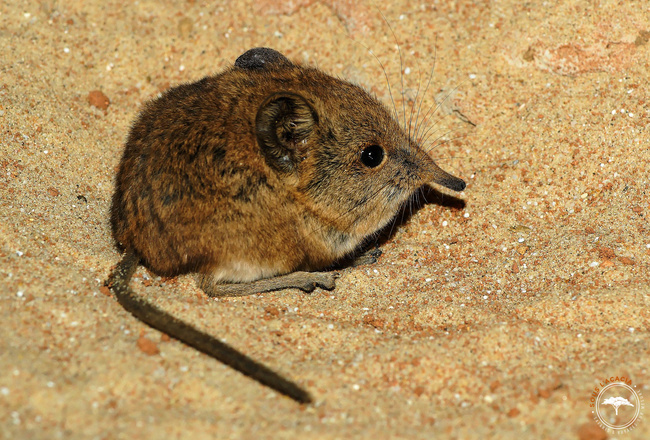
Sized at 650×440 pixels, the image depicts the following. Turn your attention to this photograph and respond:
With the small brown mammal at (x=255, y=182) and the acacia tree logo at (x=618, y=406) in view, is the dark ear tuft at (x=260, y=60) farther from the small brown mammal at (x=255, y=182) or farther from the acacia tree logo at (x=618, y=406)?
the acacia tree logo at (x=618, y=406)

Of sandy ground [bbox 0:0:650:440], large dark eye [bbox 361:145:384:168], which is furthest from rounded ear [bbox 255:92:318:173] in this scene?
sandy ground [bbox 0:0:650:440]

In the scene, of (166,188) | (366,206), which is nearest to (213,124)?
(166,188)

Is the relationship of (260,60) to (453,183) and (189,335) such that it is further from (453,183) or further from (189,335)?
(189,335)

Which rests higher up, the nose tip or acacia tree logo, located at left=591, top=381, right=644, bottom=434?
the nose tip

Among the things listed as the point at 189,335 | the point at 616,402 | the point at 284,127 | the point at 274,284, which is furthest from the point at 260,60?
the point at 616,402

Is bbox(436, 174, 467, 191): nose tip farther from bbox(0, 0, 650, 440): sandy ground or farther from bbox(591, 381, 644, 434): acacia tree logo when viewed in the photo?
bbox(591, 381, 644, 434): acacia tree logo
